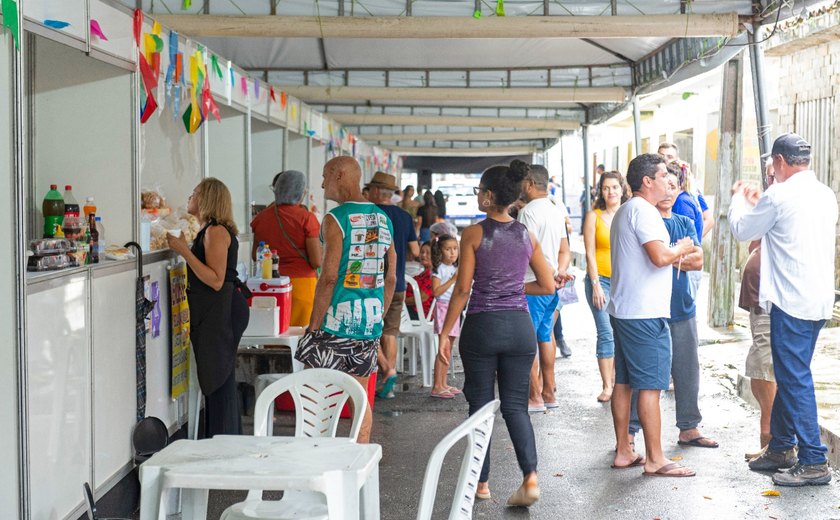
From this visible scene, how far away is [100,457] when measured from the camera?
14.9 ft

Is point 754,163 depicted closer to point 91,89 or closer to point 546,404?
point 546,404

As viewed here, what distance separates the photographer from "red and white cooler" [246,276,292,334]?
20.1 ft

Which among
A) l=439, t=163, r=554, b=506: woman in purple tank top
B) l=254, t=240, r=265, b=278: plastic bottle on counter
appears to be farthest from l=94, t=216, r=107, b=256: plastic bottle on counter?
l=254, t=240, r=265, b=278: plastic bottle on counter

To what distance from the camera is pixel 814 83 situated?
12742mm

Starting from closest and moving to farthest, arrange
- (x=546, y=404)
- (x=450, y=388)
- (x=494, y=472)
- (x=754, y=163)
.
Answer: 1. (x=494, y=472)
2. (x=546, y=404)
3. (x=450, y=388)
4. (x=754, y=163)

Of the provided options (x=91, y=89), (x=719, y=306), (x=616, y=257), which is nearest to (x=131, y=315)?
(x=91, y=89)

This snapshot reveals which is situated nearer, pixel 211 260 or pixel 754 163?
pixel 211 260

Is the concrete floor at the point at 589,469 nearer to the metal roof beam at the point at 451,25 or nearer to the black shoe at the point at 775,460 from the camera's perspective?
the black shoe at the point at 775,460

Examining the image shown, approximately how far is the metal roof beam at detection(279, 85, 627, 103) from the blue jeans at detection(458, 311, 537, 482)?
8260 mm

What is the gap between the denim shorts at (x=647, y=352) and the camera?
17.6 ft

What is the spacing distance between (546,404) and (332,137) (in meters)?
8.13

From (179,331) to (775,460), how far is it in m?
3.32

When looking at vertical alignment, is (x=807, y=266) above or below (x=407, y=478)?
above

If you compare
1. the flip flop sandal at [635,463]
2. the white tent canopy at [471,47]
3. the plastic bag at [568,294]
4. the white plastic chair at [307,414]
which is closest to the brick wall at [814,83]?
the white tent canopy at [471,47]
